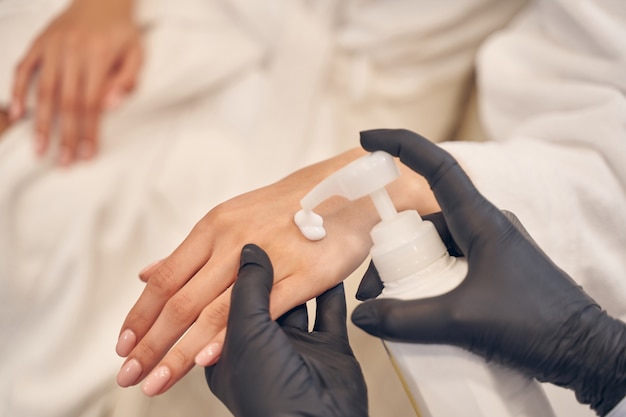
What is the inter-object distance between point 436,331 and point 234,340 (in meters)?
0.14

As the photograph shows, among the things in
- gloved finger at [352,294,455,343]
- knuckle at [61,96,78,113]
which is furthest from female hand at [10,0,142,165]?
gloved finger at [352,294,455,343]

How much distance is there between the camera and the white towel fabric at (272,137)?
1.75 ft

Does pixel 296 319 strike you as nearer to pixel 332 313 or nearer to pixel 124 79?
pixel 332 313

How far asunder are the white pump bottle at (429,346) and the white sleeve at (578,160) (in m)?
0.19

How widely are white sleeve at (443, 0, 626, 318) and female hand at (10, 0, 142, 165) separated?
1.50ft

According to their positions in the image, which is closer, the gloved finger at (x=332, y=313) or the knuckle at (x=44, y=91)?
the gloved finger at (x=332, y=313)

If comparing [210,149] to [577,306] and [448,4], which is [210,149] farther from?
[577,306]

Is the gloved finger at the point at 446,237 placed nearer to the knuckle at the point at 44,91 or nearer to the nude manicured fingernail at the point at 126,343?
the nude manicured fingernail at the point at 126,343

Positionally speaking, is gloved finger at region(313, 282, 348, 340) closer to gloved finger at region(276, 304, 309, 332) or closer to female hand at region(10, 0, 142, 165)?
gloved finger at region(276, 304, 309, 332)

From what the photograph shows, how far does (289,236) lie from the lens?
486 mm

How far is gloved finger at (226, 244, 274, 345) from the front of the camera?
378mm

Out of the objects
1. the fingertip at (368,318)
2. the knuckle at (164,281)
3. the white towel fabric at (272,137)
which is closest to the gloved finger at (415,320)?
the fingertip at (368,318)

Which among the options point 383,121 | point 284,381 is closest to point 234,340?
point 284,381

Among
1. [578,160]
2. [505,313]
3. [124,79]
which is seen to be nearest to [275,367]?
[505,313]
